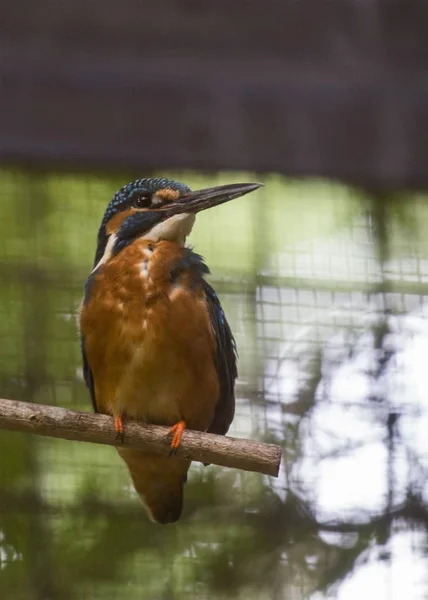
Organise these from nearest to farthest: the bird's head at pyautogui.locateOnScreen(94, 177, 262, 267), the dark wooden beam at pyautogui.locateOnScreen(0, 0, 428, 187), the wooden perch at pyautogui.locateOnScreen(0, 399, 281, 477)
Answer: the wooden perch at pyautogui.locateOnScreen(0, 399, 281, 477) → the bird's head at pyautogui.locateOnScreen(94, 177, 262, 267) → the dark wooden beam at pyautogui.locateOnScreen(0, 0, 428, 187)

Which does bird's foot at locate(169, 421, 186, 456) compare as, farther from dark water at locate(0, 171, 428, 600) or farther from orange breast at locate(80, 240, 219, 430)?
dark water at locate(0, 171, 428, 600)

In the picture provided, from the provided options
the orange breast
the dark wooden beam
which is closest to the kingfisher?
the orange breast

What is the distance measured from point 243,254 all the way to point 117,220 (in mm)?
905

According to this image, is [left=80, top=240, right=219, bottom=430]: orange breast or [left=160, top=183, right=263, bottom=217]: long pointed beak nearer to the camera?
[left=160, top=183, right=263, bottom=217]: long pointed beak

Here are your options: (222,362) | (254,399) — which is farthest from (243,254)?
(222,362)

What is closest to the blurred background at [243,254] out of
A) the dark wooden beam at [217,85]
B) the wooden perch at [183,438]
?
the dark wooden beam at [217,85]

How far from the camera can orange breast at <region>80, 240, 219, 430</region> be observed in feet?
5.27

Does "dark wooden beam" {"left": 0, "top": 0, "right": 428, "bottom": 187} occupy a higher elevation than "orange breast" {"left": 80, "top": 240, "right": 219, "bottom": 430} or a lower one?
higher

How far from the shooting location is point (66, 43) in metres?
2.22

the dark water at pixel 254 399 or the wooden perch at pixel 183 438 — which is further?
the dark water at pixel 254 399

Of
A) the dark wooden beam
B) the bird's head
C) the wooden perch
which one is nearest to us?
the wooden perch

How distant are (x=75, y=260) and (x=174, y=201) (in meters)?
0.95

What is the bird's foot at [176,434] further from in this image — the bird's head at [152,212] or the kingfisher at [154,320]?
the bird's head at [152,212]

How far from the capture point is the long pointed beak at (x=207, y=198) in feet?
4.83
